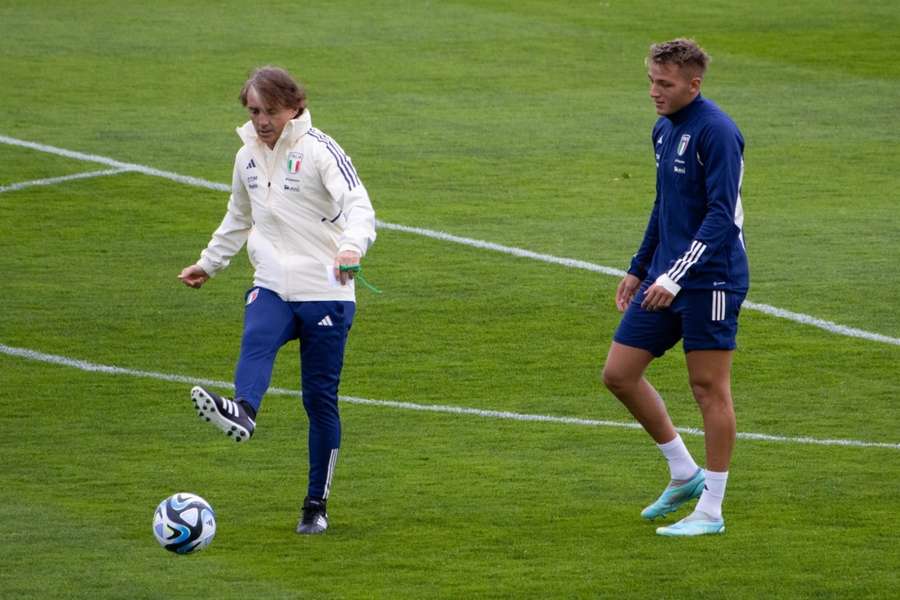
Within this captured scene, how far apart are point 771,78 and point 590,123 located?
11.2ft

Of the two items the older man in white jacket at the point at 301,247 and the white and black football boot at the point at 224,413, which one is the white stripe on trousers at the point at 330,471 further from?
the white and black football boot at the point at 224,413

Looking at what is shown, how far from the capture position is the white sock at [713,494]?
751cm

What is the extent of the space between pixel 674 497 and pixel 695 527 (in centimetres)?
31

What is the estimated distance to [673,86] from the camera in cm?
732

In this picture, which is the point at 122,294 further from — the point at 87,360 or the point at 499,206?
the point at 499,206

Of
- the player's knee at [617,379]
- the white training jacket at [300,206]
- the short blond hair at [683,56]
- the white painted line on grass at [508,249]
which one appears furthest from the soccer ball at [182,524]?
the white painted line on grass at [508,249]

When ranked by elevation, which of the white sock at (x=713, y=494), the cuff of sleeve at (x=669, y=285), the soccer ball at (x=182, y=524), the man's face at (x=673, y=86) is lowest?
the soccer ball at (x=182, y=524)

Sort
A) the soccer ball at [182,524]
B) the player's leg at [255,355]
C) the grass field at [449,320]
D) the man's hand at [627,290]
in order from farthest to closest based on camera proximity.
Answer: the man's hand at [627,290] < the grass field at [449,320] < the soccer ball at [182,524] < the player's leg at [255,355]

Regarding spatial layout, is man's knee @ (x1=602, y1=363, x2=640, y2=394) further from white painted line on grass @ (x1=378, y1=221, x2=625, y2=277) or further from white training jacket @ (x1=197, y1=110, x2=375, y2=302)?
white painted line on grass @ (x1=378, y1=221, x2=625, y2=277)

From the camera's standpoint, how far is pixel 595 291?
41.6ft

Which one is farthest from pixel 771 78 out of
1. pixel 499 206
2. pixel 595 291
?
pixel 595 291

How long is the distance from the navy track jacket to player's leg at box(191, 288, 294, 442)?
5.21 ft

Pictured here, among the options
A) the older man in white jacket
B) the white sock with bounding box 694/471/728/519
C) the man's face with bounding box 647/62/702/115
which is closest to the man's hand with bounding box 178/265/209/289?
the older man in white jacket

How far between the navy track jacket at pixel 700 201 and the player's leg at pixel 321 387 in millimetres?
1360
